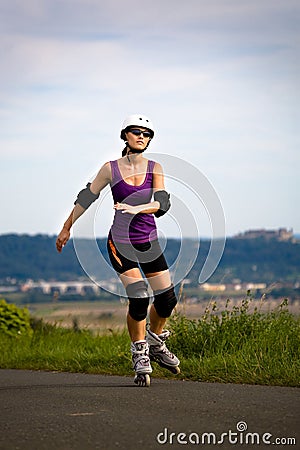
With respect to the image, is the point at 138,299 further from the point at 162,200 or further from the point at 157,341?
the point at 162,200

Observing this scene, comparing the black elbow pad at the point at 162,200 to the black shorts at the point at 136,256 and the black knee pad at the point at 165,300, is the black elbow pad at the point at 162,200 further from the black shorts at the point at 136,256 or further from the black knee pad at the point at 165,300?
the black knee pad at the point at 165,300

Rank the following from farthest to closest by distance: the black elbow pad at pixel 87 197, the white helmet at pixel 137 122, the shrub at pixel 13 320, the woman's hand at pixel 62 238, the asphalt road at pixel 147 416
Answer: the shrub at pixel 13 320, the black elbow pad at pixel 87 197, the woman's hand at pixel 62 238, the white helmet at pixel 137 122, the asphalt road at pixel 147 416

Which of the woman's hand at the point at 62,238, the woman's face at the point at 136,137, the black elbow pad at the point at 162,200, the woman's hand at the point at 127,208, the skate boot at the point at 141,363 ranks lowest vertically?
the skate boot at the point at 141,363

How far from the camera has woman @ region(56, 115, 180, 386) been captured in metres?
8.00

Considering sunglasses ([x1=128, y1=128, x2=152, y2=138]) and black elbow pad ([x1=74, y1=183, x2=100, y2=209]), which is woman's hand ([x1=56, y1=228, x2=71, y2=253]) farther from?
sunglasses ([x1=128, y1=128, x2=152, y2=138])

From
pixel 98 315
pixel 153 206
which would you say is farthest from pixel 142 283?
pixel 98 315

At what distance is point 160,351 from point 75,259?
3305 inches

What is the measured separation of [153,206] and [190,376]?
5.66 feet

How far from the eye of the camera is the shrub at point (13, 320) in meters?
13.6

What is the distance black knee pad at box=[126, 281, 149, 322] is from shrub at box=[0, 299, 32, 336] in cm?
571

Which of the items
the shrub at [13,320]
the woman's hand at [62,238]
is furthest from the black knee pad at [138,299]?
the shrub at [13,320]

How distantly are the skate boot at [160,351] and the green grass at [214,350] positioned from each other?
0.28 m

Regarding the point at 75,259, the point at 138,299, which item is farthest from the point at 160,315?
the point at 75,259

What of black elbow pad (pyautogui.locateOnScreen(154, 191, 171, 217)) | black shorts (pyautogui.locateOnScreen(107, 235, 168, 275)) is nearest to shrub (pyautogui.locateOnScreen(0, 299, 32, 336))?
black shorts (pyautogui.locateOnScreen(107, 235, 168, 275))
